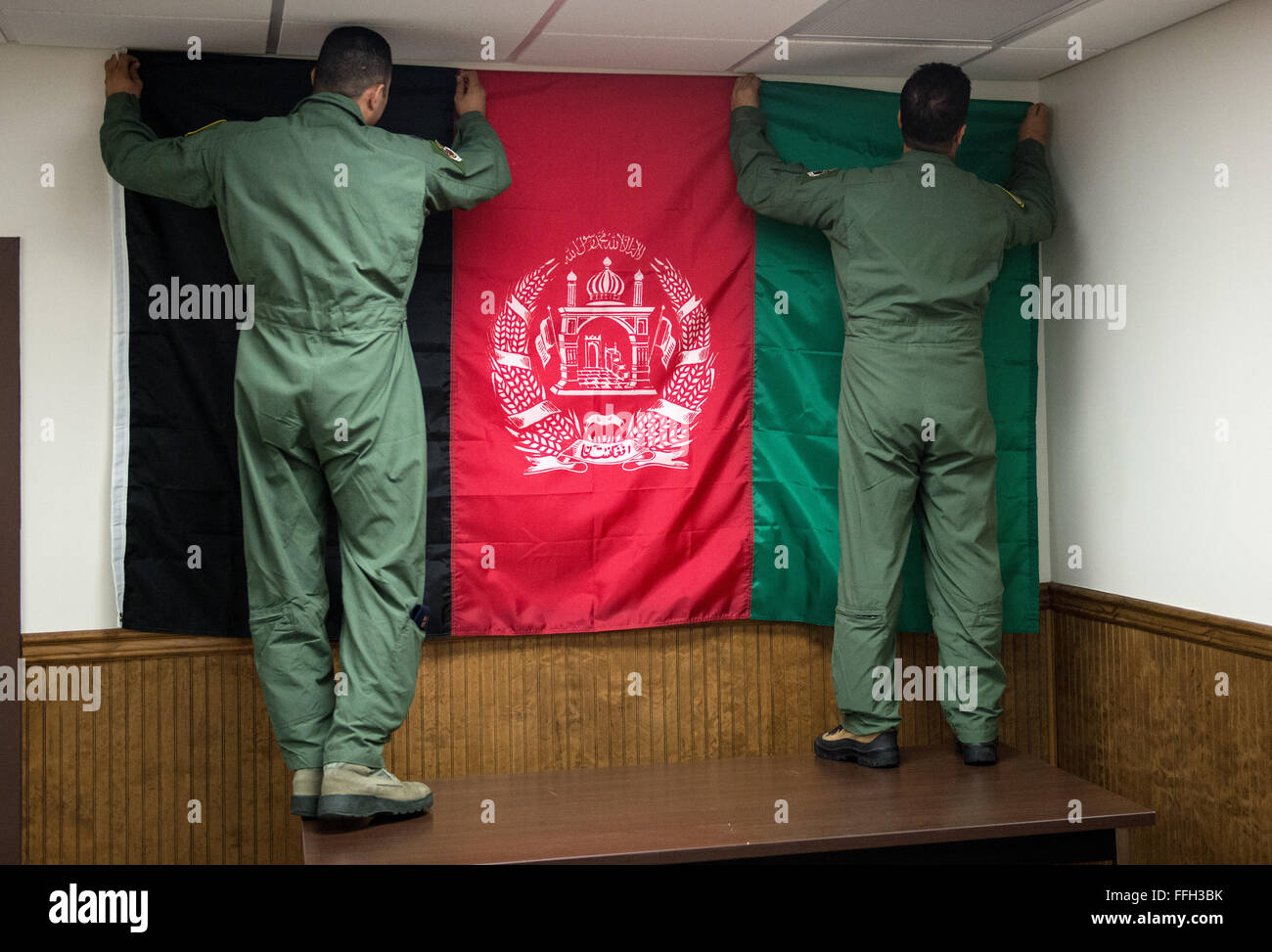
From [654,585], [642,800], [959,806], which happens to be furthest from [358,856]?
[959,806]

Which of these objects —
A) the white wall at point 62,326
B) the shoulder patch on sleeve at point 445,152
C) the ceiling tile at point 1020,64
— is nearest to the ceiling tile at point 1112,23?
the ceiling tile at point 1020,64

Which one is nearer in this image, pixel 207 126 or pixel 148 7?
pixel 148 7

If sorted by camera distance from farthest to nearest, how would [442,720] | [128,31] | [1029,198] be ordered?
[1029,198] < [442,720] < [128,31]

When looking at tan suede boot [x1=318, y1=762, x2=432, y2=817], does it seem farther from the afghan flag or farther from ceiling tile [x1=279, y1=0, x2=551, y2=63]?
ceiling tile [x1=279, y1=0, x2=551, y2=63]

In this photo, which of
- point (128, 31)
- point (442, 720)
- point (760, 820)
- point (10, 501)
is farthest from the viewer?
point (442, 720)

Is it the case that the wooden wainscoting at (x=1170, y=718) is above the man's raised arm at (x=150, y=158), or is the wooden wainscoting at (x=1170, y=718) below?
below

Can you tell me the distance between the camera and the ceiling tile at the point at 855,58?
132 inches

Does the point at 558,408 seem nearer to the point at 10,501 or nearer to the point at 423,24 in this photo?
the point at 423,24

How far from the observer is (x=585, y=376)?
11.4 ft

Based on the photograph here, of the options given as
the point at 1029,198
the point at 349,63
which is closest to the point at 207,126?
the point at 349,63

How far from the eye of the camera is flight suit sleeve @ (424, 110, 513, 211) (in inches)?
118

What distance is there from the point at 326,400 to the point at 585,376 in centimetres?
90

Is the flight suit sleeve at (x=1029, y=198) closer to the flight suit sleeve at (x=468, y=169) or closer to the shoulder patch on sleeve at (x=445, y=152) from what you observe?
the flight suit sleeve at (x=468, y=169)

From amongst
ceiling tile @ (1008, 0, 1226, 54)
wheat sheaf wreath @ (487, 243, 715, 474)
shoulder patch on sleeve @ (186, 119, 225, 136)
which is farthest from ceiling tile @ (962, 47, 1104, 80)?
shoulder patch on sleeve @ (186, 119, 225, 136)
